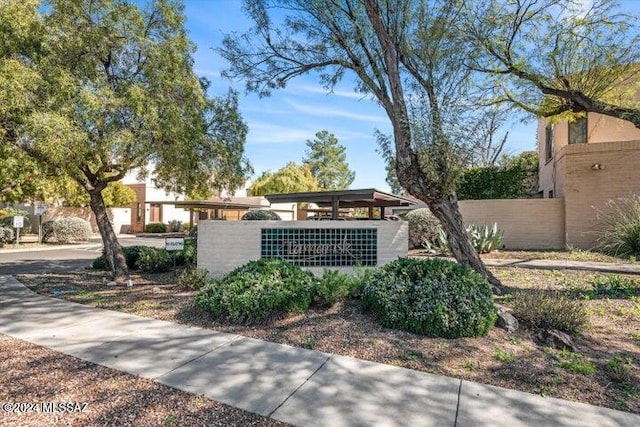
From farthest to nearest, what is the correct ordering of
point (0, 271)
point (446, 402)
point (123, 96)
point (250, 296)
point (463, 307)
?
point (0, 271) → point (123, 96) → point (250, 296) → point (463, 307) → point (446, 402)

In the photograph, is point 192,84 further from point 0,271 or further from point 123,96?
point 0,271

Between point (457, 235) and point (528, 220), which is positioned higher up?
point (528, 220)

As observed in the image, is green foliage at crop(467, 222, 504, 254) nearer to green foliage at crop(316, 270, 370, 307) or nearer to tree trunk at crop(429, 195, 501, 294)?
tree trunk at crop(429, 195, 501, 294)

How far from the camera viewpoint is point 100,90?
7805mm

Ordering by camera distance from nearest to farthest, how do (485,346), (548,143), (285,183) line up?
1. (485,346)
2. (548,143)
3. (285,183)

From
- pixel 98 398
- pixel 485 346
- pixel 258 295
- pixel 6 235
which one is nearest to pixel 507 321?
pixel 485 346

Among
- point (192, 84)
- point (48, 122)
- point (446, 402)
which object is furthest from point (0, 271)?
point (446, 402)

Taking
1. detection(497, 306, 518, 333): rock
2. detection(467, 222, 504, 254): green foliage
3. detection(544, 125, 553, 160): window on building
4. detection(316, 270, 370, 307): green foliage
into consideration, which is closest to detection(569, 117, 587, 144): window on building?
detection(544, 125, 553, 160): window on building

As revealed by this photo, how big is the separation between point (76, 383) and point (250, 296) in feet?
7.94

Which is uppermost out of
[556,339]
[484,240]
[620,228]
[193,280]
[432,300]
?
[620,228]

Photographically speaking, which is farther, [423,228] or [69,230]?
[69,230]

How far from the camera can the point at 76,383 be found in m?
3.77

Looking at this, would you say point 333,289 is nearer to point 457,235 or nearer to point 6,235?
point 457,235

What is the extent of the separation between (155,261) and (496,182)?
50.9 ft
